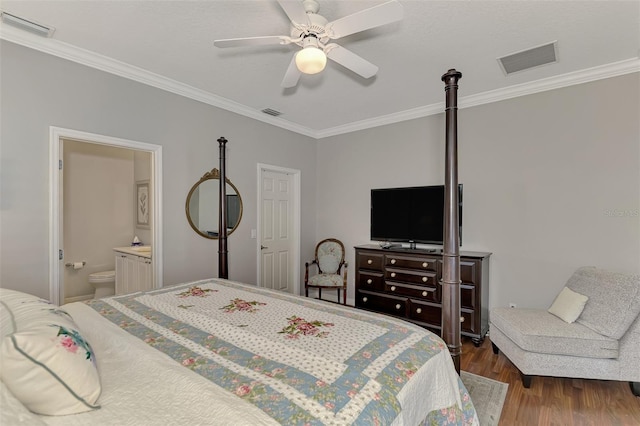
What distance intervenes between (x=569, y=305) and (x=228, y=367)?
279 centimetres

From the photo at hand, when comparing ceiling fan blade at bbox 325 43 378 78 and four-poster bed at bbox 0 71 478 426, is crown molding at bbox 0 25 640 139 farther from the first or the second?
four-poster bed at bbox 0 71 478 426

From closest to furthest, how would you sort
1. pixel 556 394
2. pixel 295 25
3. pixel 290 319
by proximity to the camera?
pixel 290 319 → pixel 295 25 → pixel 556 394

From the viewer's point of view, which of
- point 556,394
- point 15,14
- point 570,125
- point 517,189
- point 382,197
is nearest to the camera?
point 15,14

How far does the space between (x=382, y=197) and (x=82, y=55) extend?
3390 mm

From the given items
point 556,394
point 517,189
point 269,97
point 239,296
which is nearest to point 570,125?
point 517,189

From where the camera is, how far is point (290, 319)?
65.4 inches

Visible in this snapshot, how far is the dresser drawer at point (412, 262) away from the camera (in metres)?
3.36

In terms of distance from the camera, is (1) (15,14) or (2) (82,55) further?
(2) (82,55)

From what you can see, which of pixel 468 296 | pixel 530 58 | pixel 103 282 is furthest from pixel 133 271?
pixel 530 58

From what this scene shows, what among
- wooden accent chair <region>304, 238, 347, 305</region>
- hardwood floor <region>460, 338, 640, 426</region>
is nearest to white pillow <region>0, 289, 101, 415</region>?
hardwood floor <region>460, 338, 640, 426</region>

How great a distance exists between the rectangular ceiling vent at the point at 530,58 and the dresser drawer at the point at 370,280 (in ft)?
8.17

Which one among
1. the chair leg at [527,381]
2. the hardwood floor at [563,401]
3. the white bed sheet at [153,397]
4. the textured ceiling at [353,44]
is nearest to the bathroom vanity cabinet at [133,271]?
the textured ceiling at [353,44]

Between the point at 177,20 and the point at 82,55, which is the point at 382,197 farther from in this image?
the point at 82,55

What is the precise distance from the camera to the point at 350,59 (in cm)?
212
